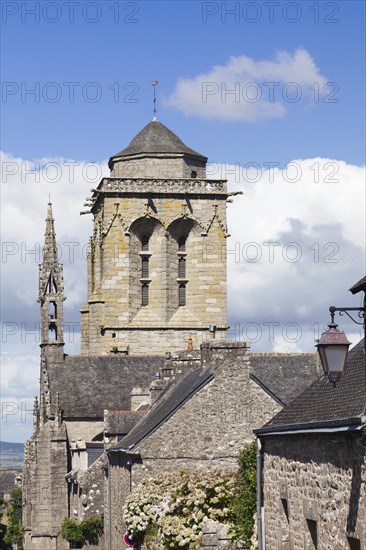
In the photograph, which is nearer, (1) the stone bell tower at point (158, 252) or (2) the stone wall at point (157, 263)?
(2) the stone wall at point (157, 263)

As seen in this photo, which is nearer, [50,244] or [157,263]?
[50,244]

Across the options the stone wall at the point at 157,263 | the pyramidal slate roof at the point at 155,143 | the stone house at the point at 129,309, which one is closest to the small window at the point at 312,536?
the stone house at the point at 129,309

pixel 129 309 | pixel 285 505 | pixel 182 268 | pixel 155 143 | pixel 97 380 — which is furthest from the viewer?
pixel 155 143

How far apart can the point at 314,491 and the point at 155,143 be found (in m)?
54.8

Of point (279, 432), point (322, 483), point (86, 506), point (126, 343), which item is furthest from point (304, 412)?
point (126, 343)

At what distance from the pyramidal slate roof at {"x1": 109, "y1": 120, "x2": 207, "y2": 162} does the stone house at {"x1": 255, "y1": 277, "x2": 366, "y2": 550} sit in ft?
167

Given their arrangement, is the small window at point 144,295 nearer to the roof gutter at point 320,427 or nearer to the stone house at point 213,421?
the stone house at point 213,421

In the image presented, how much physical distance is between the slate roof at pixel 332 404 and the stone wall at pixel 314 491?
171mm

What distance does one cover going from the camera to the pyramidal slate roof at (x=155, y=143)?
6944cm

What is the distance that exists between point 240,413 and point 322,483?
13.8 metres

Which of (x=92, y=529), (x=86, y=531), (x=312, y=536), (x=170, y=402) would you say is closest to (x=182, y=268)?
(x=86, y=531)

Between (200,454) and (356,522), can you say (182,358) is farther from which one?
(356,522)

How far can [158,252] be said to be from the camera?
68.5 meters

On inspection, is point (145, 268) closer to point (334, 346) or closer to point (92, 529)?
point (92, 529)
